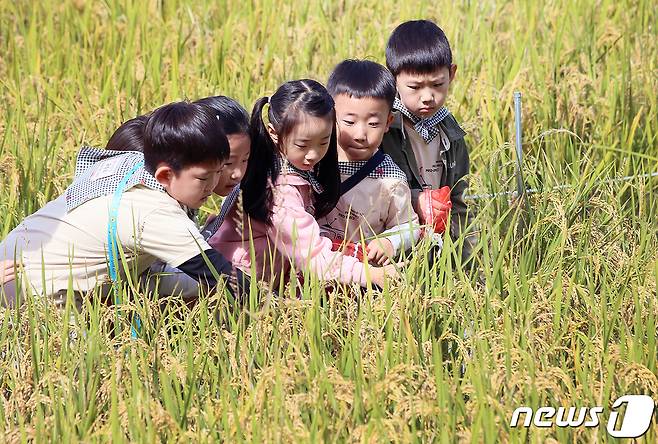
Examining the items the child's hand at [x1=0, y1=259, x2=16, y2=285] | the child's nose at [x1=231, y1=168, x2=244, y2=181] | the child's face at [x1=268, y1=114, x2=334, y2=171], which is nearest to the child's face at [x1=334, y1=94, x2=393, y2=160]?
the child's face at [x1=268, y1=114, x2=334, y2=171]

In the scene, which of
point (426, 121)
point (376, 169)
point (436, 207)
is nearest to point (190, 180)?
point (376, 169)

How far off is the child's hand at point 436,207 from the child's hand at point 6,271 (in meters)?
1.09

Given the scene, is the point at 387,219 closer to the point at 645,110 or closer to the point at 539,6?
the point at 645,110

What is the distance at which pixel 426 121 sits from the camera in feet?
10.6

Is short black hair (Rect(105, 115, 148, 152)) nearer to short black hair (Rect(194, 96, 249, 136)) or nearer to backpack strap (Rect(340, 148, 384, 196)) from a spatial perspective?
short black hair (Rect(194, 96, 249, 136))

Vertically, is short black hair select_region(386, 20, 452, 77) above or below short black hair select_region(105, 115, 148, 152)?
above

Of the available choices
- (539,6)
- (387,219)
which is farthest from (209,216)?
(539,6)

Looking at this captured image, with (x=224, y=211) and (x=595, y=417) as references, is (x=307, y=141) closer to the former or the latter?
(x=224, y=211)

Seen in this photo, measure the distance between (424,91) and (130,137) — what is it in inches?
33.2

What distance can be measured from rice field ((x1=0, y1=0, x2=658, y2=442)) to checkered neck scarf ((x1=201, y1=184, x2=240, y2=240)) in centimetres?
27

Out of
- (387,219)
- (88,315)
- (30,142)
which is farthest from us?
(30,142)

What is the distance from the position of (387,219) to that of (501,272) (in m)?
0.45

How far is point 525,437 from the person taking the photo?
2.06 metres

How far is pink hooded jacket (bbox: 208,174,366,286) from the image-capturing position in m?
2.75
